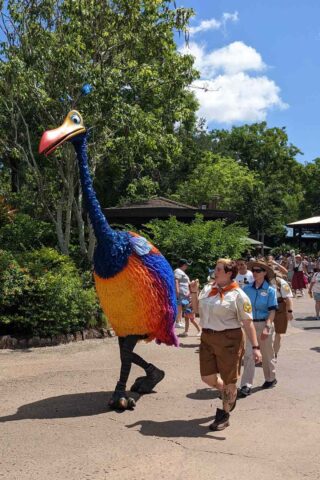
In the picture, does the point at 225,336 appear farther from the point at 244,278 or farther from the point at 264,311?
the point at 244,278

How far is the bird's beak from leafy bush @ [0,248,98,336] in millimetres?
3924

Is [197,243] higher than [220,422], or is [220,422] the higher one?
[197,243]

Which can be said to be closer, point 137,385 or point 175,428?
point 175,428

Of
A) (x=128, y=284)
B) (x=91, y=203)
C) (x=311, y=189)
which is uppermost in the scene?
(x=311, y=189)

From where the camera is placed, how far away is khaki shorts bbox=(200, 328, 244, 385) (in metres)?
4.93

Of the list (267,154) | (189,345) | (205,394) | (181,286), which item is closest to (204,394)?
(205,394)

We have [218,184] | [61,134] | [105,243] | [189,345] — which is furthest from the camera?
[218,184]

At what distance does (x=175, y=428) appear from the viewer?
4.98m

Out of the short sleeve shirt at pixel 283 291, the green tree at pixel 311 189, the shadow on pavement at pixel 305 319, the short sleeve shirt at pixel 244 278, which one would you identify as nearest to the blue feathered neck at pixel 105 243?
the short sleeve shirt at pixel 283 291

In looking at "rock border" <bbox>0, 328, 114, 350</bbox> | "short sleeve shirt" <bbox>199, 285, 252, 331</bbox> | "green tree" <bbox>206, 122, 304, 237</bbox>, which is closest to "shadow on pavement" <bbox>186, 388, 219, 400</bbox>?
"short sleeve shirt" <bbox>199, 285, 252, 331</bbox>

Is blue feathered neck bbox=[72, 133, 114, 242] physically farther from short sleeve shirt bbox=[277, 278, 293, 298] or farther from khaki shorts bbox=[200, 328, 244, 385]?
short sleeve shirt bbox=[277, 278, 293, 298]

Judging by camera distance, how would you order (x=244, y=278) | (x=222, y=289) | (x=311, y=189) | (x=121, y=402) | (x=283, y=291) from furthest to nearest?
(x=311, y=189), (x=244, y=278), (x=283, y=291), (x=121, y=402), (x=222, y=289)

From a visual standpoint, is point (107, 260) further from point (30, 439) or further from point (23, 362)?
point (23, 362)

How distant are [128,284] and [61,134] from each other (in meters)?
1.80
